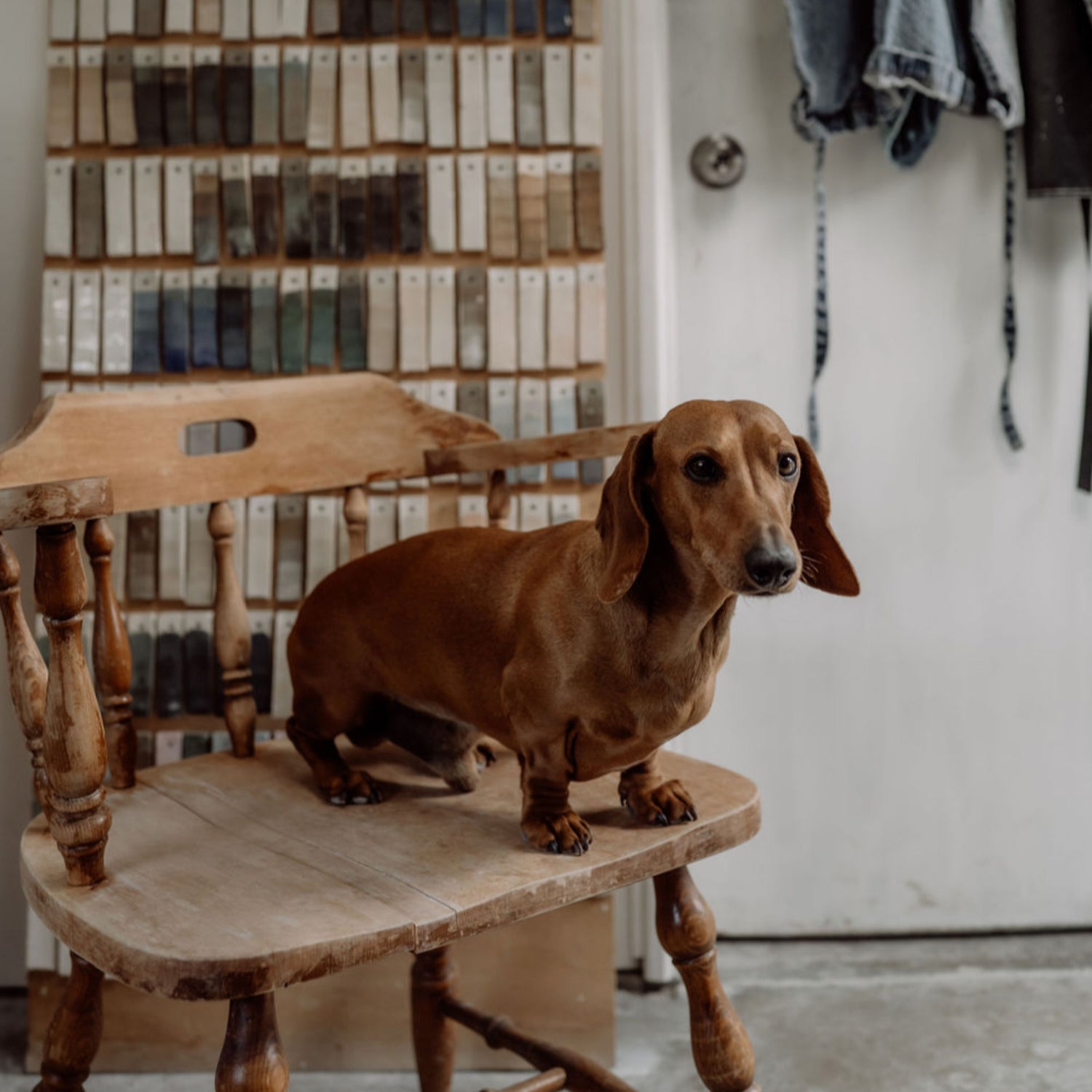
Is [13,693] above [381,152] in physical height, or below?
below

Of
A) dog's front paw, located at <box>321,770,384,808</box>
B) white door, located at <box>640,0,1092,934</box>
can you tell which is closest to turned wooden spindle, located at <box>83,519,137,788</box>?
dog's front paw, located at <box>321,770,384,808</box>

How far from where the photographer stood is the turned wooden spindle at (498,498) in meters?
1.59

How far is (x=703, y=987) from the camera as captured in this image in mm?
1242

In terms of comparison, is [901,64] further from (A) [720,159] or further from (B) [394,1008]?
(B) [394,1008]

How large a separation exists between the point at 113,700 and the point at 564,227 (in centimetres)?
101

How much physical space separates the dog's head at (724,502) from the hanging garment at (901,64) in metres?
1.12

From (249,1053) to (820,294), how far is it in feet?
5.35

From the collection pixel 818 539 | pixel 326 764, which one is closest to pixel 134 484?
pixel 326 764

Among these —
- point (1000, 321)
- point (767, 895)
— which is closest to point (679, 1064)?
point (767, 895)

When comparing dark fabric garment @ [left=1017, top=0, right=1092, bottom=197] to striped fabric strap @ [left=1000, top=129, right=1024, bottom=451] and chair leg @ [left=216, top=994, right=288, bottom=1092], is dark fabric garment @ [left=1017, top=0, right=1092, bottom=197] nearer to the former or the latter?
striped fabric strap @ [left=1000, top=129, right=1024, bottom=451]

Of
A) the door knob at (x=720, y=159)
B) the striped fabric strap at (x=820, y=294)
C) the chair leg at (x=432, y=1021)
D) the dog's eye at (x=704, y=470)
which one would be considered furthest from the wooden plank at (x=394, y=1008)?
the door knob at (x=720, y=159)

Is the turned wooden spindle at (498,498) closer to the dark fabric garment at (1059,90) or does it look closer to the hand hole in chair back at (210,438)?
the hand hole in chair back at (210,438)

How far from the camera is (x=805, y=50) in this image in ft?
6.47

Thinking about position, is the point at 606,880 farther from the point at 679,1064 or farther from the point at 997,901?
the point at 997,901
